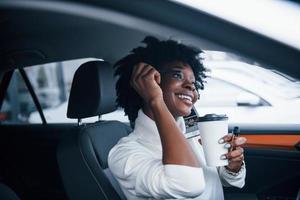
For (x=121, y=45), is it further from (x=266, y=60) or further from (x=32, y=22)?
(x=266, y=60)

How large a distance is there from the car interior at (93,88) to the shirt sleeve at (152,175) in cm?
29

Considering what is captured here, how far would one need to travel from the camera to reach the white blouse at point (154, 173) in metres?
1.32

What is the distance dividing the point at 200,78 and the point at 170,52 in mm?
278

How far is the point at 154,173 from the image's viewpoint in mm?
1354

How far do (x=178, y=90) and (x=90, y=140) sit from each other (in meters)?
0.58

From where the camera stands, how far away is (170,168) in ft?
4.36

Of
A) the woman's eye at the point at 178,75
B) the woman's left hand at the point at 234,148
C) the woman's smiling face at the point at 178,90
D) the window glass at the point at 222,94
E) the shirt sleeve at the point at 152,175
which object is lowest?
the window glass at the point at 222,94

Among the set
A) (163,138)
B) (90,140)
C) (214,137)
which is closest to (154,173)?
(163,138)

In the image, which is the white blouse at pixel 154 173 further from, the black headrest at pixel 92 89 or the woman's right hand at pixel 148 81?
the black headrest at pixel 92 89

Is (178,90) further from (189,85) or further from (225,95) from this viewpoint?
(225,95)

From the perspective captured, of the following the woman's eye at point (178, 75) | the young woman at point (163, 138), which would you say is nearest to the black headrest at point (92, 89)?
the young woman at point (163, 138)

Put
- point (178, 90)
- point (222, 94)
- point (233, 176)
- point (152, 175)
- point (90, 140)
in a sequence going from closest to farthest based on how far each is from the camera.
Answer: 1. point (152, 175)
2. point (178, 90)
3. point (233, 176)
4. point (90, 140)
5. point (222, 94)

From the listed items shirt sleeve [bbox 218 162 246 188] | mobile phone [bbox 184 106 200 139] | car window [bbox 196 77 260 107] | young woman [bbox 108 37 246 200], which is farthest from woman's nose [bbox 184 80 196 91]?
car window [bbox 196 77 260 107]

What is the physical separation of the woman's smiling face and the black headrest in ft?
1.71
